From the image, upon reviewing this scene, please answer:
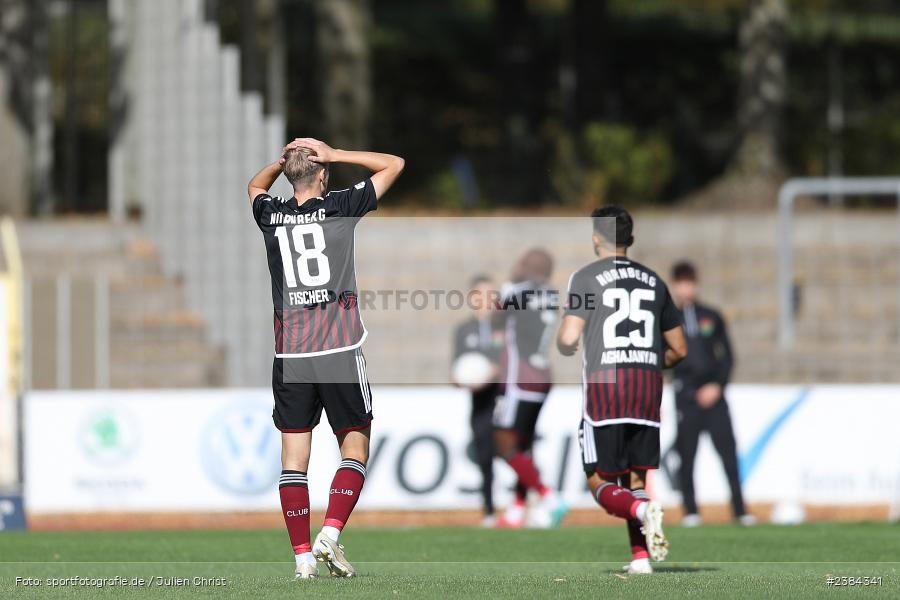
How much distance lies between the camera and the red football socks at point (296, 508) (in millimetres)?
8688

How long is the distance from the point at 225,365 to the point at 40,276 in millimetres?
3592

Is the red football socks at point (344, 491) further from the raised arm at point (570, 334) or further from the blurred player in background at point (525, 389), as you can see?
the blurred player in background at point (525, 389)

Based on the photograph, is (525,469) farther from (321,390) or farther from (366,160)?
(366,160)

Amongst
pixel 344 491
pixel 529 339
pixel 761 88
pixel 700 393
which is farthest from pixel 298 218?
pixel 761 88

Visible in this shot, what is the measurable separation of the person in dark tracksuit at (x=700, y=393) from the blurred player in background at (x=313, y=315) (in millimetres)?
6342

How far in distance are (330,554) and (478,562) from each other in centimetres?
231

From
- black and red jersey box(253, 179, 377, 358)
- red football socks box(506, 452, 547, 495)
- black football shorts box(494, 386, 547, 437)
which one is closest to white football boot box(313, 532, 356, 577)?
black and red jersey box(253, 179, 377, 358)

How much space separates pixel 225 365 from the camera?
18891 millimetres

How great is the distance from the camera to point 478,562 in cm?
1049

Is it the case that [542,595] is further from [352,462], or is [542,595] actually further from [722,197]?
[722,197]

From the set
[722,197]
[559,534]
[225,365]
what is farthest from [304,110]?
[559,534]

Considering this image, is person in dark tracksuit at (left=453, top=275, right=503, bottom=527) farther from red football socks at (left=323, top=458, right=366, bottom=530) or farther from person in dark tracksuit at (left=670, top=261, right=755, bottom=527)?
red football socks at (left=323, top=458, right=366, bottom=530)

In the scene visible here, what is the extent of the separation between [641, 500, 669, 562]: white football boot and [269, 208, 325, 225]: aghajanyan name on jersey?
7.40ft

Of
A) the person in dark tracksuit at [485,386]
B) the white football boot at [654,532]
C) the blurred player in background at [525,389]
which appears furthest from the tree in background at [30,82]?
the white football boot at [654,532]
